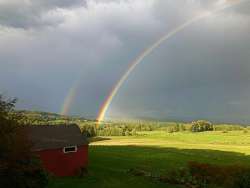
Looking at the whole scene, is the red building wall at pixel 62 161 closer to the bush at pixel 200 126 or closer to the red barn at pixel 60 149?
the red barn at pixel 60 149

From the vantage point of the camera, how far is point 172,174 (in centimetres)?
4328

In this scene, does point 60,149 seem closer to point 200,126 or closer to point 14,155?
point 14,155

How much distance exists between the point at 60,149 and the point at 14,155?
760 inches

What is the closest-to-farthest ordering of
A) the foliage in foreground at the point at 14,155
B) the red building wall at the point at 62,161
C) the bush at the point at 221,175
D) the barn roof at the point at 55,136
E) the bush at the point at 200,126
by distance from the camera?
the foliage in foreground at the point at 14,155
the bush at the point at 221,175
the red building wall at the point at 62,161
the barn roof at the point at 55,136
the bush at the point at 200,126

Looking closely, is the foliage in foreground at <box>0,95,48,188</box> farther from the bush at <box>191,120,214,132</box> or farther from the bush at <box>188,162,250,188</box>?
the bush at <box>191,120,214,132</box>

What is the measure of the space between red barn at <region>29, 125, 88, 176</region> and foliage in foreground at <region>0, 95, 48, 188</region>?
14.5 m

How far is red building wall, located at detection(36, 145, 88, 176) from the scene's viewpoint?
144 ft

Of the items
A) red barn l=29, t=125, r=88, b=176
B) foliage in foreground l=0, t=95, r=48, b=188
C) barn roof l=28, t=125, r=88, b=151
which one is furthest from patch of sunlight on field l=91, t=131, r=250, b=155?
foliage in foreground l=0, t=95, r=48, b=188

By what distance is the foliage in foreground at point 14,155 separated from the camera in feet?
83.2

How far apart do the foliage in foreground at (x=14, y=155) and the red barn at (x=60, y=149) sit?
14.5 metres

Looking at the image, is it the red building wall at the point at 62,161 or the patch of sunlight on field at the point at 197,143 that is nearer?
the red building wall at the point at 62,161

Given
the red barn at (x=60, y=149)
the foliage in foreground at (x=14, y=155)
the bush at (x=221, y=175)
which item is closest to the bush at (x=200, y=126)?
the red barn at (x=60, y=149)

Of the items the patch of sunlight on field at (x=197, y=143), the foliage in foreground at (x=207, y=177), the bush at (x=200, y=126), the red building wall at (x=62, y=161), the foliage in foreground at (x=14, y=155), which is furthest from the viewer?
the bush at (x=200, y=126)

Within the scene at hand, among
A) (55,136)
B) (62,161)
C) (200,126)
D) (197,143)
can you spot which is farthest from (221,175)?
(200,126)
